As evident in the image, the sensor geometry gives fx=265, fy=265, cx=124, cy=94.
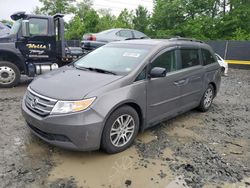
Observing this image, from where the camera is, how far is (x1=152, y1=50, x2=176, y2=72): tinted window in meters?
4.49

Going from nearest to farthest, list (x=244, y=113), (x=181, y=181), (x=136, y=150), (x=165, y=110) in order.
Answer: (x=181, y=181), (x=136, y=150), (x=165, y=110), (x=244, y=113)

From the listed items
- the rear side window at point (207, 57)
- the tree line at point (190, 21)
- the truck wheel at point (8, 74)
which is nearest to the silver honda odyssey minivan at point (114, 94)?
the rear side window at point (207, 57)

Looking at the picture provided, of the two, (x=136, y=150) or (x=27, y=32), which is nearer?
(x=136, y=150)

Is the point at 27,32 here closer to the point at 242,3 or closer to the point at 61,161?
the point at 61,161

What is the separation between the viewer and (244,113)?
636 cm

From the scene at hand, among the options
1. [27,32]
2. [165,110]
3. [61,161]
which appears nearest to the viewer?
[61,161]

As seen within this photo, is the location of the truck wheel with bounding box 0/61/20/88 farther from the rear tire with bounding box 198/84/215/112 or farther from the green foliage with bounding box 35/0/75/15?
the green foliage with bounding box 35/0/75/15

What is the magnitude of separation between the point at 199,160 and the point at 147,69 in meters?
1.60

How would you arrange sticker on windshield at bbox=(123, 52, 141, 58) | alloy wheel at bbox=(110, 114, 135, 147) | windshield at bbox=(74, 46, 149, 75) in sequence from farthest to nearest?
sticker on windshield at bbox=(123, 52, 141, 58)
windshield at bbox=(74, 46, 149, 75)
alloy wheel at bbox=(110, 114, 135, 147)

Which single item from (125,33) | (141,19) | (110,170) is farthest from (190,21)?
(110,170)

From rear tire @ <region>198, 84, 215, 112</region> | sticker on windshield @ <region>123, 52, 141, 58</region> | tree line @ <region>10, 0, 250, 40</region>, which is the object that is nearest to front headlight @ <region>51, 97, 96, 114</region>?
sticker on windshield @ <region>123, 52, 141, 58</region>

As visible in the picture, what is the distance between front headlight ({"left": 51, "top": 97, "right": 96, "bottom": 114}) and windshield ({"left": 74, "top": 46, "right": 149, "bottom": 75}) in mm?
908

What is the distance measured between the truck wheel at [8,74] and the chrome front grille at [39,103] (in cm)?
439

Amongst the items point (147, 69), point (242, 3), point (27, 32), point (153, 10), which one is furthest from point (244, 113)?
point (153, 10)
